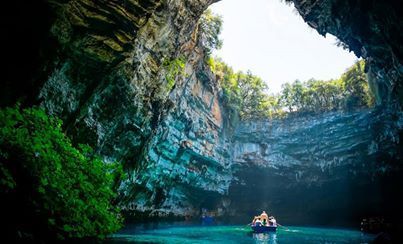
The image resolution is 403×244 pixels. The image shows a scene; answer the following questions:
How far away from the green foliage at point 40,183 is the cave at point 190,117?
2981mm

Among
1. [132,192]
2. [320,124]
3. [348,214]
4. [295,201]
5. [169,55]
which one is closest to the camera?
[169,55]

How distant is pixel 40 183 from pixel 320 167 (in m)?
27.1

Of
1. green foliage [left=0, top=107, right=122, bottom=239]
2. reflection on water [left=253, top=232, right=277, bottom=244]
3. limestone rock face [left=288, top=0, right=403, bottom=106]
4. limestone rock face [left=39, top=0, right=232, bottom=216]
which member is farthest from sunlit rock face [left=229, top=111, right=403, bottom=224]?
green foliage [left=0, top=107, right=122, bottom=239]

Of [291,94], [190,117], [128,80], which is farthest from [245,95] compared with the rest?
[128,80]

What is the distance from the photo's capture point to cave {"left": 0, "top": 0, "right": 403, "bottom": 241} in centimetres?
1025

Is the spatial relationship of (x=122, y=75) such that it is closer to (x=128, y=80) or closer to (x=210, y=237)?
(x=128, y=80)

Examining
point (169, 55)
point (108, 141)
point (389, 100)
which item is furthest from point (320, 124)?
point (108, 141)

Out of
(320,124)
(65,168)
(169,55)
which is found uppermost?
(320,124)

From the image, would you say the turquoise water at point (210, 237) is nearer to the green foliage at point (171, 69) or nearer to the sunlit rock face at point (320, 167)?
the green foliage at point (171, 69)

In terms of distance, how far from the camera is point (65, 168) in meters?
7.65

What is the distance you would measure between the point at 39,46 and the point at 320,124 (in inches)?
944

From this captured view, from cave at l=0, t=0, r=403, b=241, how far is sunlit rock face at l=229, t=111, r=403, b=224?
111 millimetres

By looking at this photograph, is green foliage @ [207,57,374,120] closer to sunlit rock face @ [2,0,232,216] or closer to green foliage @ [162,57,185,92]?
sunlit rock face @ [2,0,232,216]

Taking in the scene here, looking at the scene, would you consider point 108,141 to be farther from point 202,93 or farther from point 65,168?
point 202,93
